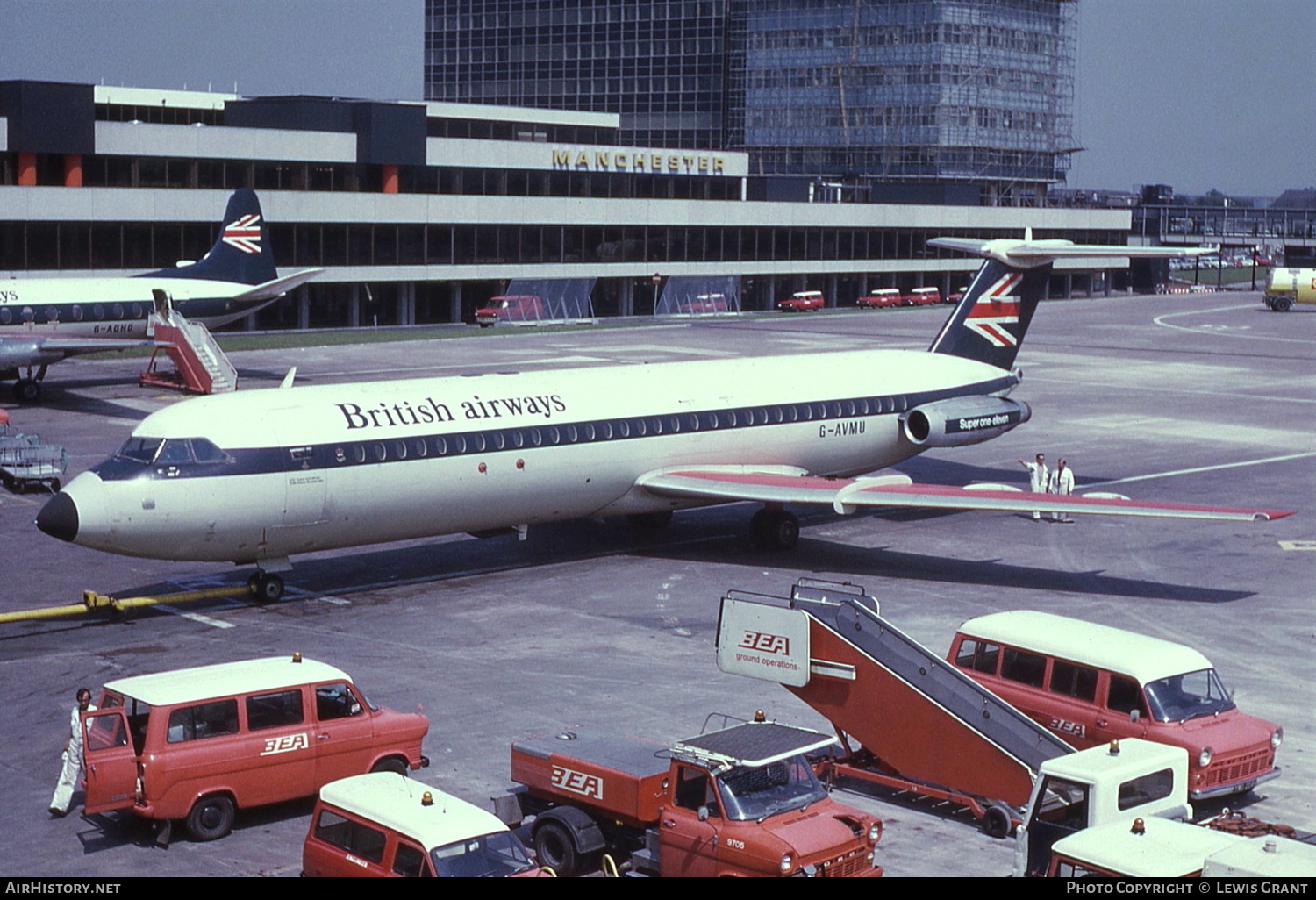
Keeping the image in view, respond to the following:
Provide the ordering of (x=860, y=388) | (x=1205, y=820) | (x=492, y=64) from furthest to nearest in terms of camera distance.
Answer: (x=492, y=64) < (x=860, y=388) < (x=1205, y=820)

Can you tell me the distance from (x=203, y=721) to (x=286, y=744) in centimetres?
100

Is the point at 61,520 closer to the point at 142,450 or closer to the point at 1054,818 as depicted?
the point at 142,450

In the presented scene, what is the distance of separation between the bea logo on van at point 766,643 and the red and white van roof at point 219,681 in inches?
195

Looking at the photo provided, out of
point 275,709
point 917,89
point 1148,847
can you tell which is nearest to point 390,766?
point 275,709

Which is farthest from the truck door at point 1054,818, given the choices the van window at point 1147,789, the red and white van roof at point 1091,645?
the red and white van roof at point 1091,645

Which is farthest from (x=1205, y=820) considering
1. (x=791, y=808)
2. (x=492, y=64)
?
(x=492, y=64)

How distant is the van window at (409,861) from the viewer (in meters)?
14.4

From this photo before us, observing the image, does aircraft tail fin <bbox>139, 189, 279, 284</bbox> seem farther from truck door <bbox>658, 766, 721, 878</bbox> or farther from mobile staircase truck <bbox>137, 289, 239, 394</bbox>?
truck door <bbox>658, 766, 721, 878</bbox>

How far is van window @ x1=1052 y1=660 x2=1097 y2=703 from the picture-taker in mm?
19812

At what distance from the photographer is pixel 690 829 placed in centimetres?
1555

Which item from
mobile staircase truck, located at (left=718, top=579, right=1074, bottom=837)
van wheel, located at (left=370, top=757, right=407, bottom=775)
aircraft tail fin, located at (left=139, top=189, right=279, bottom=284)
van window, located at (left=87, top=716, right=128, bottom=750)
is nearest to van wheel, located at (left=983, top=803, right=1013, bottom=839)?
mobile staircase truck, located at (left=718, top=579, right=1074, bottom=837)

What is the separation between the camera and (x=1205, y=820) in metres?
18.2

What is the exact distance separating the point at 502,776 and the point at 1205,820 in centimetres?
853

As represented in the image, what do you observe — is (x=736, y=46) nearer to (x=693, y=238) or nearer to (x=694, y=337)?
(x=693, y=238)
